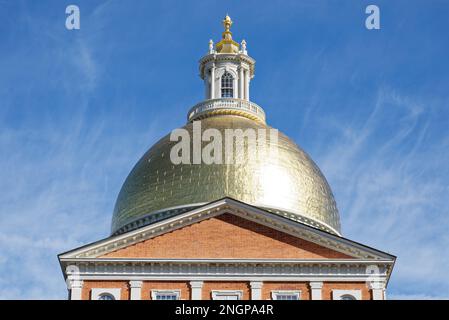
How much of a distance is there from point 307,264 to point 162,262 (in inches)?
244

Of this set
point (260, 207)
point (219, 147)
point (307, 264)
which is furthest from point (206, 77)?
point (307, 264)

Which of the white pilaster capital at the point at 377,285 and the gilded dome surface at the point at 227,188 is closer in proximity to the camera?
the white pilaster capital at the point at 377,285

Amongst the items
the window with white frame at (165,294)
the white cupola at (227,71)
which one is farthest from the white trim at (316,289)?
the white cupola at (227,71)

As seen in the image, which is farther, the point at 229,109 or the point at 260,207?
the point at 229,109

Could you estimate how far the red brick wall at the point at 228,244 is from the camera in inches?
1868

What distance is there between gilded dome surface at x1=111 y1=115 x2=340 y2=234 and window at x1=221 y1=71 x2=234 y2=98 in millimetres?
7292

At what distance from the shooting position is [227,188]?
51.2 meters

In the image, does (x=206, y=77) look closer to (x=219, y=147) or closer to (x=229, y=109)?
(x=229, y=109)

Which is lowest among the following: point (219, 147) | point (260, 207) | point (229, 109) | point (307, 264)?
point (307, 264)

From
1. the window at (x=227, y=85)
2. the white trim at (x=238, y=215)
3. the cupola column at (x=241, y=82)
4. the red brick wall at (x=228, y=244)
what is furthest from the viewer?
the window at (x=227, y=85)

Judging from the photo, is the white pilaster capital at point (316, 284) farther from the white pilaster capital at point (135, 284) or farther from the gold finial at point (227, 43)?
the gold finial at point (227, 43)

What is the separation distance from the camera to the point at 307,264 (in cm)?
4712

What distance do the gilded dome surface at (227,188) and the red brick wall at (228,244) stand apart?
9.49 feet

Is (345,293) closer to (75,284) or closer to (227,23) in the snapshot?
(75,284)
